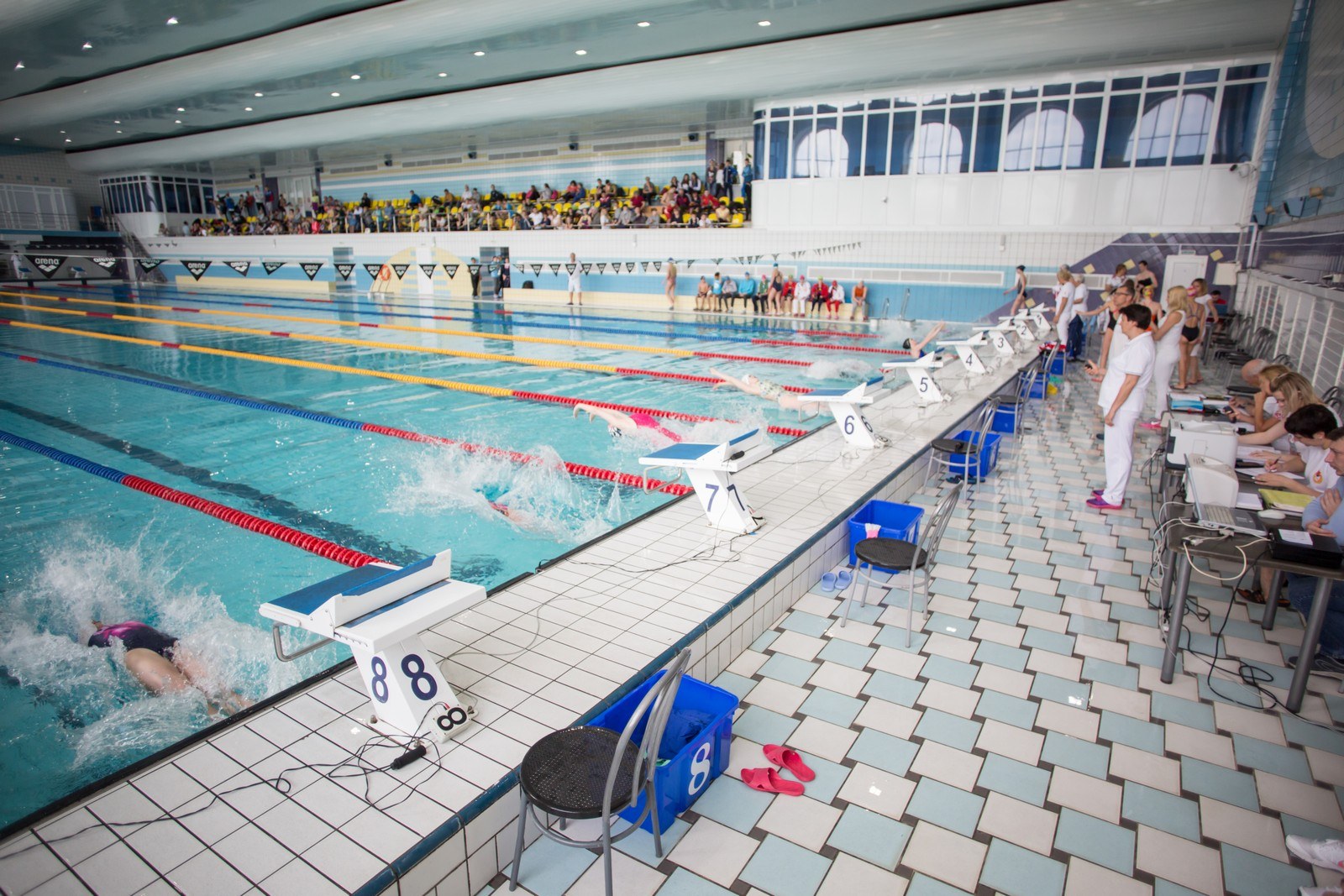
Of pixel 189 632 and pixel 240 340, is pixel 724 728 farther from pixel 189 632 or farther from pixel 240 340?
pixel 240 340

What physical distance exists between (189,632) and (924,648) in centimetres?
357

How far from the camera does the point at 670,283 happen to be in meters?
18.3

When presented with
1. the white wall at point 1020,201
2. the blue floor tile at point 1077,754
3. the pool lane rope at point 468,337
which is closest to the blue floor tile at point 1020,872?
the blue floor tile at point 1077,754

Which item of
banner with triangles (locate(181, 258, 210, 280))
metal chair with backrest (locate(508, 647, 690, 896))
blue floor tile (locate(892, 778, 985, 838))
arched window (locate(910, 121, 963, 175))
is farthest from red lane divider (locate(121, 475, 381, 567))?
arched window (locate(910, 121, 963, 175))

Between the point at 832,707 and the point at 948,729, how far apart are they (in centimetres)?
42

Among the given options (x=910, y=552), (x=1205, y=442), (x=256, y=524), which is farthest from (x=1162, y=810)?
(x=256, y=524)

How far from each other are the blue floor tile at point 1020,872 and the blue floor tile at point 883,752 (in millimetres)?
380

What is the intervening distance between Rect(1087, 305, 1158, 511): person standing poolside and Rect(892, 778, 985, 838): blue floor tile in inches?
119

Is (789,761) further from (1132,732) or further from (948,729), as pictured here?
(1132,732)

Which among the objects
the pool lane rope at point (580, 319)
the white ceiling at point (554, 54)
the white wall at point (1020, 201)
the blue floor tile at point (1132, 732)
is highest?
the white ceiling at point (554, 54)

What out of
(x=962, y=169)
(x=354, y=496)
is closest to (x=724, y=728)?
(x=354, y=496)

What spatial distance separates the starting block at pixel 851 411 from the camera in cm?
509

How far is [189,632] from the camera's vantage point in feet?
11.9

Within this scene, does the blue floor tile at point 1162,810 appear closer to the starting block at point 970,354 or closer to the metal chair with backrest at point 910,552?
the metal chair with backrest at point 910,552
